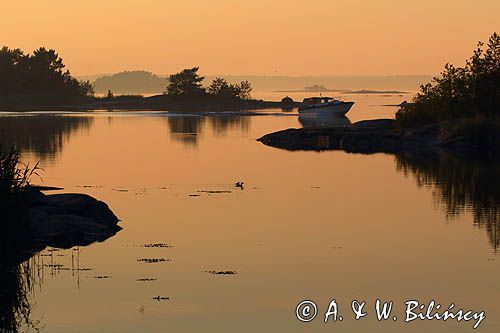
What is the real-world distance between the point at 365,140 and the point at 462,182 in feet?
94.3

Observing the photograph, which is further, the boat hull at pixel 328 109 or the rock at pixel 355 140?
the boat hull at pixel 328 109

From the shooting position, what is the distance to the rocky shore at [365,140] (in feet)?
260

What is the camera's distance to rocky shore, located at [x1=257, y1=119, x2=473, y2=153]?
3125 inches

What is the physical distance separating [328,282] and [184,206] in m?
15.7

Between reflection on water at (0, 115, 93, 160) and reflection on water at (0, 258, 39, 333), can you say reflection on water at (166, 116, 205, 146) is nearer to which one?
reflection on water at (0, 115, 93, 160)

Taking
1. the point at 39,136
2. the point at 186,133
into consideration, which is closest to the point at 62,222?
the point at 39,136

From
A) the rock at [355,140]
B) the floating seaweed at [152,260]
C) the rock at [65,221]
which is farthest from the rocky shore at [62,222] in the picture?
the rock at [355,140]

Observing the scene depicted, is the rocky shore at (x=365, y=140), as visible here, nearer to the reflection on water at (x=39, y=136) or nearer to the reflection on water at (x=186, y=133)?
the reflection on water at (x=186, y=133)

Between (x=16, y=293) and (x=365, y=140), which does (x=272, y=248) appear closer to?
(x=16, y=293)

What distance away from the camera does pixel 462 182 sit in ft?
173

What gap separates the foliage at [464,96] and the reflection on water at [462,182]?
38.1ft

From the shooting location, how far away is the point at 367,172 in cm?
5850

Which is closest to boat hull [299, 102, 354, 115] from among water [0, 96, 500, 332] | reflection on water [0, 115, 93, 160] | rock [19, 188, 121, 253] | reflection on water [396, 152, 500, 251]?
reflection on water [0, 115, 93, 160]

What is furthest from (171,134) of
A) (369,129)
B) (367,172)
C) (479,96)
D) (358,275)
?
(358,275)
